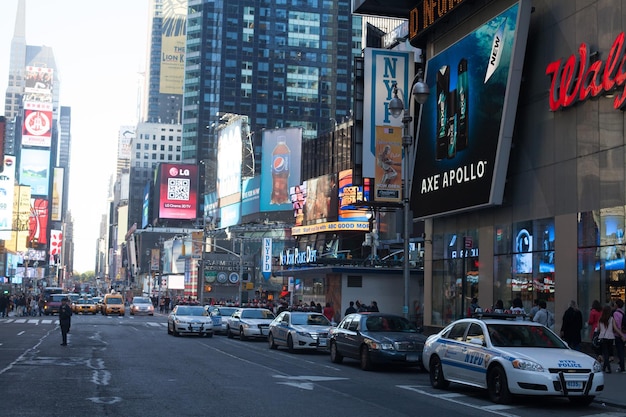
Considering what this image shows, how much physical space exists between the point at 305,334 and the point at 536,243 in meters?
Result: 8.13

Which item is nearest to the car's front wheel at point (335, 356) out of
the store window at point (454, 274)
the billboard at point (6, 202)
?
the store window at point (454, 274)

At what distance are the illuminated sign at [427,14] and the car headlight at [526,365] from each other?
2031 cm

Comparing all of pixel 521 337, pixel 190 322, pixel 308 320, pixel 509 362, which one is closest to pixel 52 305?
pixel 190 322

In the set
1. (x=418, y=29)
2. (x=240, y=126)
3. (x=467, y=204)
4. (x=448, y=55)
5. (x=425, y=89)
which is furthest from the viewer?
(x=240, y=126)

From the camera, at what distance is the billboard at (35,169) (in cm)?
19088

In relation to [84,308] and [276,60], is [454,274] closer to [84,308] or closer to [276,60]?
[84,308]

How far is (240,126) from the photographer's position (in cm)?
11275

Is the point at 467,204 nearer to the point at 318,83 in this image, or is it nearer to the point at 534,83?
the point at 534,83

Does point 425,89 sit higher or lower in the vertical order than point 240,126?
lower

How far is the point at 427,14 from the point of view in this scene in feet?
114

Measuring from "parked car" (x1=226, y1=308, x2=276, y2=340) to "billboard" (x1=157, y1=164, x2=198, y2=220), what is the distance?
12620cm

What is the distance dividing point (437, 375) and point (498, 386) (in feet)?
8.07

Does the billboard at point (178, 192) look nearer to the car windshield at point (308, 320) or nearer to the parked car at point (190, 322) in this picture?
the parked car at point (190, 322)

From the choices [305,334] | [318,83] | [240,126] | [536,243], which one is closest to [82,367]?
[305,334]
